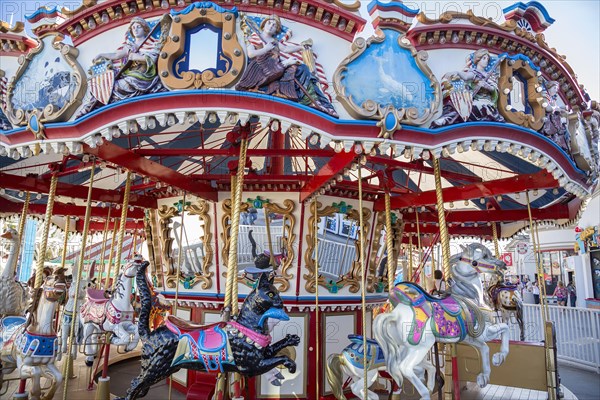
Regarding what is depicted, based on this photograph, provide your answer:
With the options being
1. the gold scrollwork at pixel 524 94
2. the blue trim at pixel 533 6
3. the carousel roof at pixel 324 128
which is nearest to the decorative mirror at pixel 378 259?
the carousel roof at pixel 324 128

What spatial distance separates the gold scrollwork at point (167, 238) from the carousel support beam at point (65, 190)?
0.35m

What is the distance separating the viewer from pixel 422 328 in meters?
3.50

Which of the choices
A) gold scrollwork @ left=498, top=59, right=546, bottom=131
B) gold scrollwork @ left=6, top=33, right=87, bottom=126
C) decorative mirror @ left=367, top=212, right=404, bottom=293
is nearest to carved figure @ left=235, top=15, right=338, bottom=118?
gold scrollwork @ left=6, top=33, right=87, bottom=126

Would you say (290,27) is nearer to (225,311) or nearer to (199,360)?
(225,311)

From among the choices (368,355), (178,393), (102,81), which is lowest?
(178,393)

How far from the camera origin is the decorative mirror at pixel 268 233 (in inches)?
221

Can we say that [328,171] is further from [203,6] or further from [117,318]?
[117,318]

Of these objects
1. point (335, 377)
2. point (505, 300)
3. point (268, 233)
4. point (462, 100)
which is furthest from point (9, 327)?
point (505, 300)

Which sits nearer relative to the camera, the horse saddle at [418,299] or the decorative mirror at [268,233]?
the horse saddle at [418,299]

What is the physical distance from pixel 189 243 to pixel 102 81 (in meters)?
3.00

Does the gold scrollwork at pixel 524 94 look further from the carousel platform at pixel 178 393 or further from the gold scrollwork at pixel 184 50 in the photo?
the carousel platform at pixel 178 393

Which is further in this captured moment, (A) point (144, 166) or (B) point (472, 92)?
(A) point (144, 166)

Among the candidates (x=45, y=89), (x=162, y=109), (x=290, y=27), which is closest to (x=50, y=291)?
(x=45, y=89)

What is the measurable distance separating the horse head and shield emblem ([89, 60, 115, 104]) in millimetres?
1827
